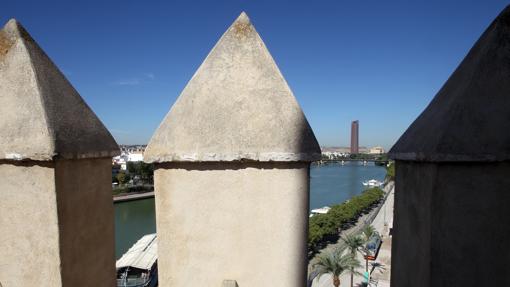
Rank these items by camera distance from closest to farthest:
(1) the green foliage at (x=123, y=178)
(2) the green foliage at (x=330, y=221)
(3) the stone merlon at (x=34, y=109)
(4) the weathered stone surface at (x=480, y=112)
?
(4) the weathered stone surface at (x=480, y=112)
(3) the stone merlon at (x=34, y=109)
(2) the green foliage at (x=330, y=221)
(1) the green foliage at (x=123, y=178)

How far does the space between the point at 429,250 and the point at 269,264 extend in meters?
1.15

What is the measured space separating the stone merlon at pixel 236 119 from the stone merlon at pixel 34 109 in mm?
606

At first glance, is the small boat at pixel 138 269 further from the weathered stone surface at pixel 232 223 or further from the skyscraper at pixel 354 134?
the skyscraper at pixel 354 134

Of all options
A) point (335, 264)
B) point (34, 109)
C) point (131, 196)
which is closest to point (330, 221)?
point (335, 264)

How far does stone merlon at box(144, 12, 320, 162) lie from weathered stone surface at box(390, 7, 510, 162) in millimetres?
857

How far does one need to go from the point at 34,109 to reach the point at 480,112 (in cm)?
316

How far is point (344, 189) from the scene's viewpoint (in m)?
63.6

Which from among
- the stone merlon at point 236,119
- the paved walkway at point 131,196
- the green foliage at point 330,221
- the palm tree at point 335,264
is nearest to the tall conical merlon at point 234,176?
the stone merlon at point 236,119

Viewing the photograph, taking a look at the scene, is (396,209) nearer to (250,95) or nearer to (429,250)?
(429,250)

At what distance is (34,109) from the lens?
2328 mm

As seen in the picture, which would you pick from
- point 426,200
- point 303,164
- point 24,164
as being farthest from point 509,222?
point 24,164

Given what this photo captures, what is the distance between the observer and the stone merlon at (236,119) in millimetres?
2363

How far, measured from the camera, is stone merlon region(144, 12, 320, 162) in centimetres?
236

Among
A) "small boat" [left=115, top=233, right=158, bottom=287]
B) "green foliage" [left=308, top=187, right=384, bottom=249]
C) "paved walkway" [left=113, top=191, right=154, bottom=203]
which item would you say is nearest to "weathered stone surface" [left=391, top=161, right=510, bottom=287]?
"small boat" [left=115, top=233, right=158, bottom=287]
